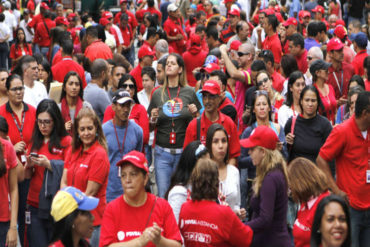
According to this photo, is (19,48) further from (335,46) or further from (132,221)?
(132,221)

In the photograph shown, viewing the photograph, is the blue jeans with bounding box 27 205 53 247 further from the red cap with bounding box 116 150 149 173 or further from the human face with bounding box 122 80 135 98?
the human face with bounding box 122 80 135 98

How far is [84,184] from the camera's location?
6.47m

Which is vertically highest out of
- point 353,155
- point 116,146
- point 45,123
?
point 45,123

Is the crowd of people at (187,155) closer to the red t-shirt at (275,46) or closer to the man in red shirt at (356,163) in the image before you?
the man in red shirt at (356,163)

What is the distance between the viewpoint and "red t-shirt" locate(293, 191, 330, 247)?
5543mm

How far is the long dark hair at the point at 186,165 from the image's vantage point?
601 cm

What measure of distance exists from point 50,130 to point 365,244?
333 centimetres

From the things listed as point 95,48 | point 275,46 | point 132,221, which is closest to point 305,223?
point 132,221

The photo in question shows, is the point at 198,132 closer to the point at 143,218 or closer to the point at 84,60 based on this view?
the point at 143,218

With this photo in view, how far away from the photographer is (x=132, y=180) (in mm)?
5223

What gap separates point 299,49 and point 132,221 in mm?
7616

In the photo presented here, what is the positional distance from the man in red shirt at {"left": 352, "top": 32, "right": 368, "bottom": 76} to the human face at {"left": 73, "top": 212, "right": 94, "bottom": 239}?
25.7 ft

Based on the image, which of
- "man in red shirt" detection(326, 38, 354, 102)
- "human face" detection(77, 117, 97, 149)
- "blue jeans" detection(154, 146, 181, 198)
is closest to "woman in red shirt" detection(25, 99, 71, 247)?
"human face" detection(77, 117, 97, 149)

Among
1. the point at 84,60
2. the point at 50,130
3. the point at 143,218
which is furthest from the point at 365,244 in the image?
the point at 84,60
